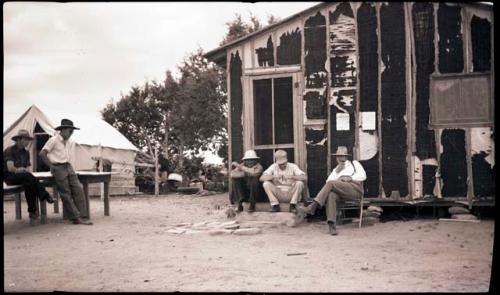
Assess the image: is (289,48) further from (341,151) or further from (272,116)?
(341,151)

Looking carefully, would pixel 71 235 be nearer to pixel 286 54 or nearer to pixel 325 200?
pixel 325 200

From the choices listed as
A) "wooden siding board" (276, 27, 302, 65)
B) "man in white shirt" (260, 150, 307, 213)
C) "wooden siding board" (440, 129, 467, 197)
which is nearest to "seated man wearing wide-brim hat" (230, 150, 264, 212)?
"man in white shirt" (260, 150, 307, 213)

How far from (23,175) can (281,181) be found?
3.65 meters

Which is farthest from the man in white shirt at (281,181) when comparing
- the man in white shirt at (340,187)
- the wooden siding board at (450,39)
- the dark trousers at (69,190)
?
the dark trousers at (69,190)

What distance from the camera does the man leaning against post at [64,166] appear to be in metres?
7.50

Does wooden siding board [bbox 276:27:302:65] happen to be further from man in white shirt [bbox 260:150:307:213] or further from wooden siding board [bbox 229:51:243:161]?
man in white shirt [bbox 260:150:307:213]

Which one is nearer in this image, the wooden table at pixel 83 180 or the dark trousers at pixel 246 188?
the wooden table at pixel 83 180

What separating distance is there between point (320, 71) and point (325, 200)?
6.98 feet

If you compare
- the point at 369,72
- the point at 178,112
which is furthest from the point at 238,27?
the point at 369,72

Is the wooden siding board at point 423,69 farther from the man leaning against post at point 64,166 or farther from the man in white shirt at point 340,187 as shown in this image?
the man leaning against post at point 64,166

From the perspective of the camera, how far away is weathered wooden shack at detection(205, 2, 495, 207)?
741 cm

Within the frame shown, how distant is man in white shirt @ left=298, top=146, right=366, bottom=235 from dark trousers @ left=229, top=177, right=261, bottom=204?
46.2 inches

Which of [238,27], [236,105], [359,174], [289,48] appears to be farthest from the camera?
[238,27]

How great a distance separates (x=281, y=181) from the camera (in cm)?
779
